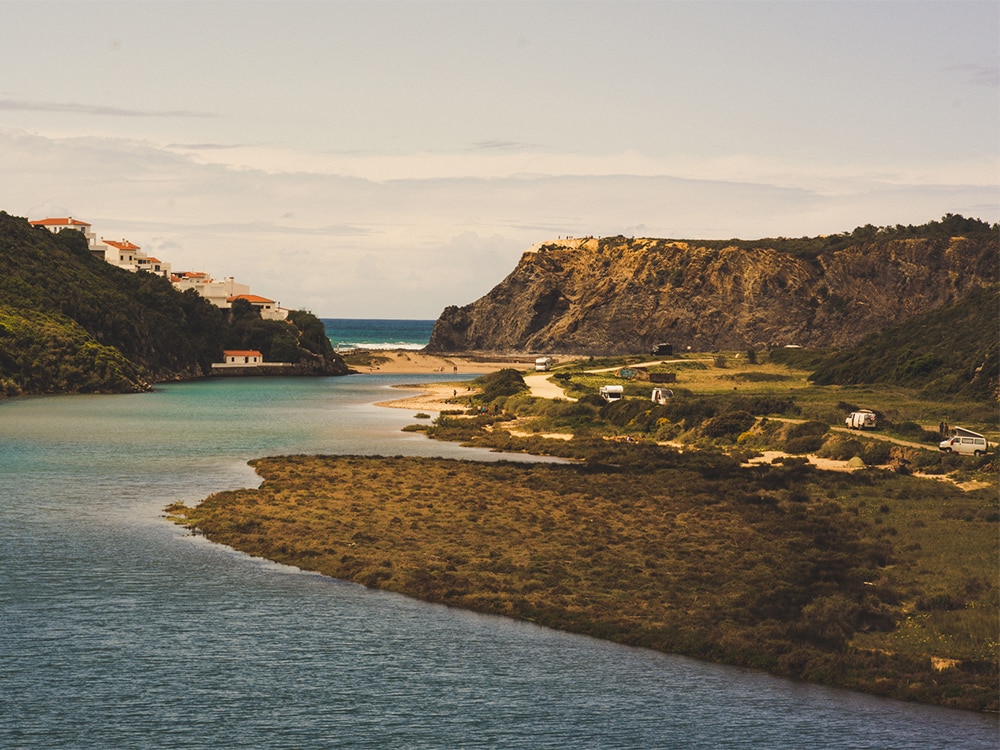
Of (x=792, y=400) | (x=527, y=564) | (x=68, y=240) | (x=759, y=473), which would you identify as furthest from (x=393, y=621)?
(x=68, y=240)

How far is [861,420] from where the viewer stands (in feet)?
241

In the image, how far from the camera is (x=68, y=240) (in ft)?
569

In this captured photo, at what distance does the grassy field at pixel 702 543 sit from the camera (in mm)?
32594

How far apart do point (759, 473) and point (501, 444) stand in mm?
24535

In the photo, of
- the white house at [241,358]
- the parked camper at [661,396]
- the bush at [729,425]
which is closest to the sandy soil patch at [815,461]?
the bush at [729,425]

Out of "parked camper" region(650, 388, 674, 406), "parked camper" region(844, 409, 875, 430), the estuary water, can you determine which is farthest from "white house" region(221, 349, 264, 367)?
the estuary water

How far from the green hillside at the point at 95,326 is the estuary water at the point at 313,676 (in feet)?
301

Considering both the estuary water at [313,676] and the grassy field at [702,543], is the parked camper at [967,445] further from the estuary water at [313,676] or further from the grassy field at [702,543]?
the estuary water at [313,676]

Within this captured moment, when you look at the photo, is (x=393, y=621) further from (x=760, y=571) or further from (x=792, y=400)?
(x=792, y=400)

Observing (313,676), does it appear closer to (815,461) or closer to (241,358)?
(815,461)

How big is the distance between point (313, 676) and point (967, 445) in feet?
151

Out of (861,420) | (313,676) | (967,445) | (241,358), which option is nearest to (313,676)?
(313,676)

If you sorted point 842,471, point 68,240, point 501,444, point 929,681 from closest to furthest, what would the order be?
point 929,681
point 842,471
point 501,444
point 68,240

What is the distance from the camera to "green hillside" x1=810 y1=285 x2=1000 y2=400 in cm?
9200
